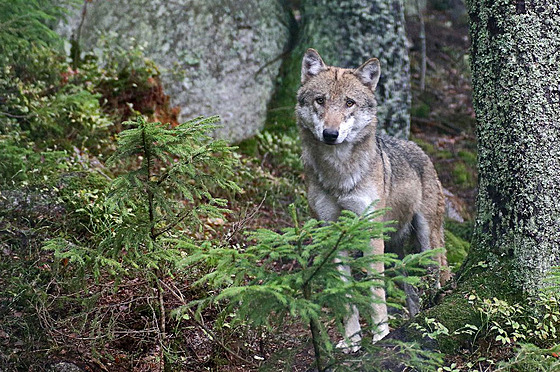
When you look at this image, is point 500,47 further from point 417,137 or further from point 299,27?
point 417,137

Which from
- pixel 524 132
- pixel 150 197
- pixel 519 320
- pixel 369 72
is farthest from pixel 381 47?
pixel 150 197

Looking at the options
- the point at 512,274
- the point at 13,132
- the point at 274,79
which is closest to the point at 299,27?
the point at 274,79

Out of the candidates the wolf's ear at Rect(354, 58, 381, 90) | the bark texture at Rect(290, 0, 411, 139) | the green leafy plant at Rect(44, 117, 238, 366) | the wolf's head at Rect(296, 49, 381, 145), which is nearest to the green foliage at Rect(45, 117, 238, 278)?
the green leafy plant at Rect(44, 117, 238, 366)

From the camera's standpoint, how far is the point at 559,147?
3.94m

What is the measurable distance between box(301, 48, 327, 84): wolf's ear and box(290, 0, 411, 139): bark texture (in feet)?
12.1

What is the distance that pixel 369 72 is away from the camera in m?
5.18

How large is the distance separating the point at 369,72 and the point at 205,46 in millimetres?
4635

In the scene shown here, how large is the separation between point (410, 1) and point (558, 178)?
43.0 ft

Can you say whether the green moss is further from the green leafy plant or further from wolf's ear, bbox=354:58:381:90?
wolf's ear, bbox=354:58:381:90

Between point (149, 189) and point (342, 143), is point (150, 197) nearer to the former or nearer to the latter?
point (149, 189)

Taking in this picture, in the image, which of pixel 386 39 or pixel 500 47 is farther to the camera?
pixel 386 39

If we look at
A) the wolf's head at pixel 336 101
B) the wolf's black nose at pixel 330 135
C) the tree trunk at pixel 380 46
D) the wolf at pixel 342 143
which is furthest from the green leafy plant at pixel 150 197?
the tree trunk at pixel 380 46

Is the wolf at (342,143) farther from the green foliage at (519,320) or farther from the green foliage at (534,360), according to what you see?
the green foliage at (534,360)

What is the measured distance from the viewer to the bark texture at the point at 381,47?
28.9ft
